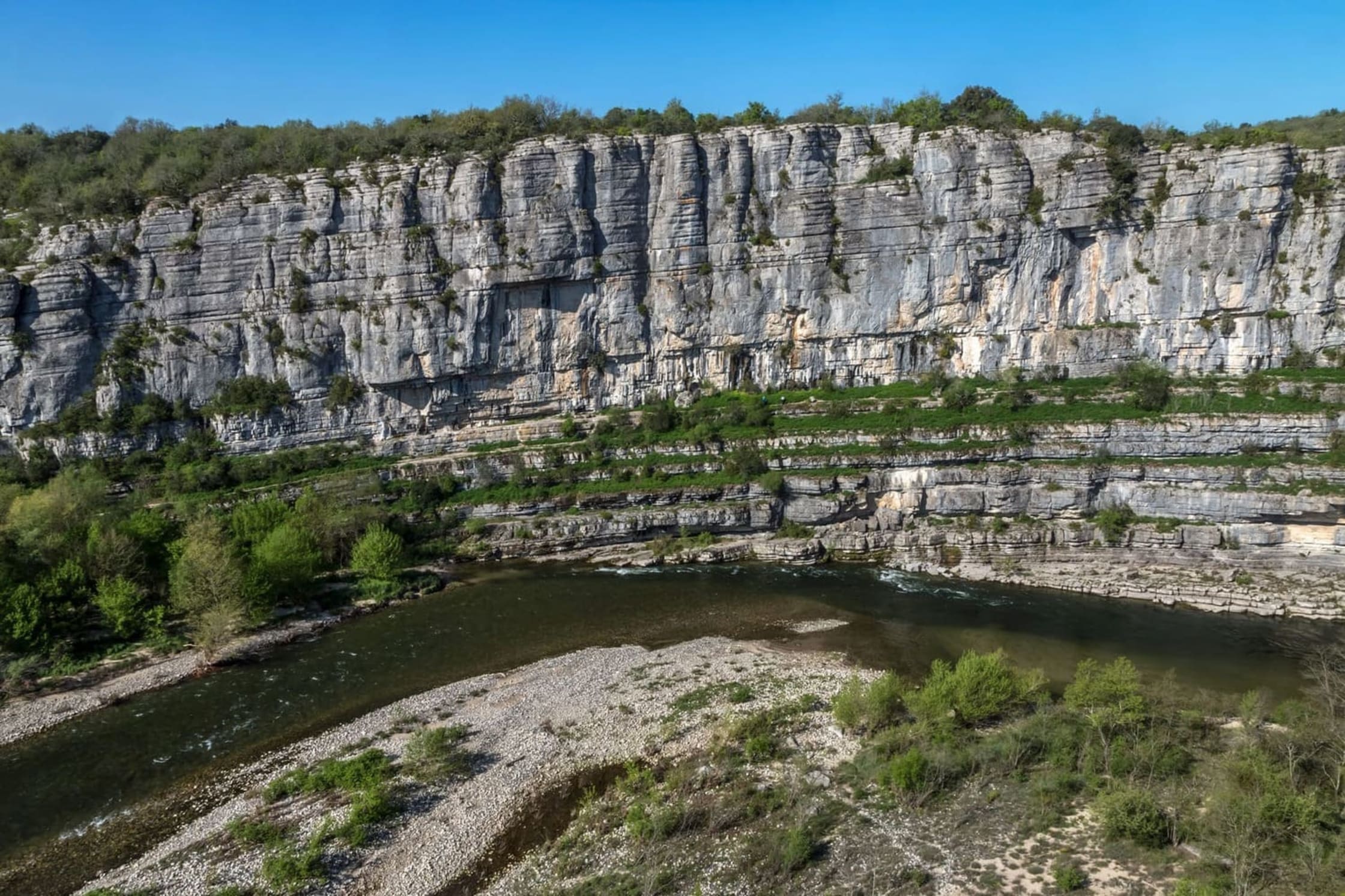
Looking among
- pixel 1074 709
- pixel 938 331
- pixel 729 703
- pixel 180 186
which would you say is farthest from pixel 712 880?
Result: pixel 180 186

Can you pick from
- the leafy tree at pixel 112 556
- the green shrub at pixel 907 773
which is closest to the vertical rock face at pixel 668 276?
the leafy tree at pixel 112 556

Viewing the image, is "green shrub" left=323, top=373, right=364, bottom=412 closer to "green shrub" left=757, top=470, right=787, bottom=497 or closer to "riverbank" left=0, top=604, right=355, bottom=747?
"riverbank" left=0, top=604, right=355, bottom=747

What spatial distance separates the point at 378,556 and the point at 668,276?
75.2 ft

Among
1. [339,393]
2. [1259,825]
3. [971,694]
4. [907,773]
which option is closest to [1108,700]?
[971,694]

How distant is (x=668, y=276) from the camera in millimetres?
43688

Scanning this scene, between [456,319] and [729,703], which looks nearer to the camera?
[729,703]

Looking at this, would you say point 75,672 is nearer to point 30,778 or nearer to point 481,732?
point 30,778

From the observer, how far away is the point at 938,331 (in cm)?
4384

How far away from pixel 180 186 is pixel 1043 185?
47.8 meters

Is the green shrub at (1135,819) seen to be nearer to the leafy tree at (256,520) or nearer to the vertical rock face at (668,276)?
the leafy tree at (256,520)

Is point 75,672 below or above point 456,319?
below

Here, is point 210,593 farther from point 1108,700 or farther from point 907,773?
point 1108,700

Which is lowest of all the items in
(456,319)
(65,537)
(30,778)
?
(30,778)

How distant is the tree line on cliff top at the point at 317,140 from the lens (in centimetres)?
4022
